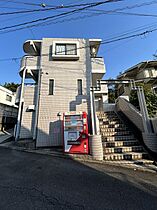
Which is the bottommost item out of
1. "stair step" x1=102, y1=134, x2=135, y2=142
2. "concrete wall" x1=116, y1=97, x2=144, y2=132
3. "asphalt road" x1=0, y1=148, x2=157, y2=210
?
"asphalt road" x1=0, y1=148, x2=157, y2=210

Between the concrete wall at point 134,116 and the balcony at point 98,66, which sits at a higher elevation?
the balcony at point 98,66

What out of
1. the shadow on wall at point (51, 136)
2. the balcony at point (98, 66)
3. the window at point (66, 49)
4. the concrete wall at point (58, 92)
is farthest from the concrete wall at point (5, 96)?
the balcony at point (98, 66)

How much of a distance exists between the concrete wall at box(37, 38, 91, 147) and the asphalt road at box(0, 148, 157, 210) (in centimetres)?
325

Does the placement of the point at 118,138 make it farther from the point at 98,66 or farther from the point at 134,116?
the point at 98,66

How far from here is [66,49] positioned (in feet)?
32.8

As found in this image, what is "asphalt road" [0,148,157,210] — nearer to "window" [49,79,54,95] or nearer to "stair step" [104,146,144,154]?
"stair step" [104,146,144,154]

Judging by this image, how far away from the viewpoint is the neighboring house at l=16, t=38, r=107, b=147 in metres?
8.17

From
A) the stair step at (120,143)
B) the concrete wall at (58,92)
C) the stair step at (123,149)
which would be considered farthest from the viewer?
the concrete wall at (58,92)

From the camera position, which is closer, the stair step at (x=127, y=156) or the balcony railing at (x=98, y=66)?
the stair step at (x=127, y=156)

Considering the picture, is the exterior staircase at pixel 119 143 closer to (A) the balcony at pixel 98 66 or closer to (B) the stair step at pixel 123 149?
(B) the stair step at pixel 123 149

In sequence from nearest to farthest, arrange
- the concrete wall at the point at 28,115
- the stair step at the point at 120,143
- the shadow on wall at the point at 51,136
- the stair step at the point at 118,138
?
the stair step at the point at 120,143 < the stair step at the point at 118,138 < the shadow on wall at the point at 51,136 < the concrete wall at the point at 28,115

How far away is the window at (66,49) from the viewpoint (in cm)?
978

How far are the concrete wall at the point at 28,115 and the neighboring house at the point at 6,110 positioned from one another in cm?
907

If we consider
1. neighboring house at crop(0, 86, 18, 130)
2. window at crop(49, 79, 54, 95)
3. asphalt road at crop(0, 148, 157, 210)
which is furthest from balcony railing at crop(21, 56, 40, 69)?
neighboring house at crop(0, 86, 18, 130)
